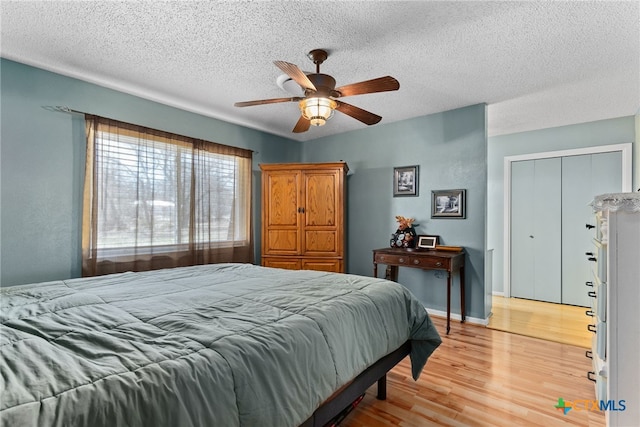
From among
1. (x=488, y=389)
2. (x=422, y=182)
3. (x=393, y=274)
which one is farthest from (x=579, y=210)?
(x=488, y=389)

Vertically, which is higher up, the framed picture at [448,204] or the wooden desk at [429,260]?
the framed picture at [448,204]

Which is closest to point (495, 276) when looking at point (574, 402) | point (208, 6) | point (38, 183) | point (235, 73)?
point (574, 402)

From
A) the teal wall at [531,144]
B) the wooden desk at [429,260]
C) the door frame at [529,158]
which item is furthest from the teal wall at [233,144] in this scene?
the teal wall at [531,144]

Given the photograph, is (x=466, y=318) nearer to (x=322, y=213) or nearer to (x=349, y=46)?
(x=322, y=213)

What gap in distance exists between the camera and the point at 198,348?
3.39 feet

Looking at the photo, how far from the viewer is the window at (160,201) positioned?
116 inches

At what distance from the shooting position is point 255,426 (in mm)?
1008

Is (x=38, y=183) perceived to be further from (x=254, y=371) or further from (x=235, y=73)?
(x=254, y=371)

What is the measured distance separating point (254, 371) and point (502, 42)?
259cm

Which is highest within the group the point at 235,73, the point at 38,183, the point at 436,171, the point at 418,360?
the point at 235,73

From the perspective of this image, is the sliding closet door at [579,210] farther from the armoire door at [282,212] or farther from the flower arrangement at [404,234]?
the armoire door at [282,212]

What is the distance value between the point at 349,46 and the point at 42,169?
2664 millimetres

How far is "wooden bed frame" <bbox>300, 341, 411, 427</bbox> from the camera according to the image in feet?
4.42

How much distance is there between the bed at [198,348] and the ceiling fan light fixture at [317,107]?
3.72 feet
